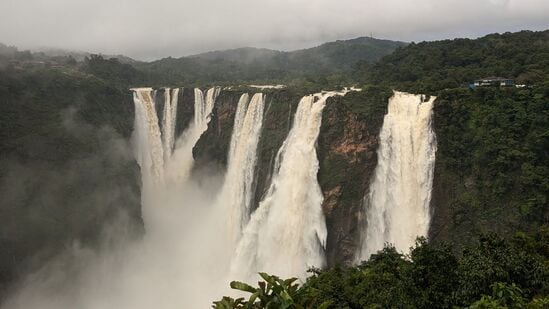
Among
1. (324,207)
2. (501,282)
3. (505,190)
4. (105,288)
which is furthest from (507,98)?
(105,288)

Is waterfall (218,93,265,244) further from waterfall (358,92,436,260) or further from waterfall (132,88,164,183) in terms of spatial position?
waterfall (358,92,436,260)

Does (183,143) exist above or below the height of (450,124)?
below

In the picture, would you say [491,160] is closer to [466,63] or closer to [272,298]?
[466,63]

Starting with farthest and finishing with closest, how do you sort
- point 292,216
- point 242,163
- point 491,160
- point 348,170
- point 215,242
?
point 242,163 → point 215,242 → point 292,216 → point 348,170 → point 491,160

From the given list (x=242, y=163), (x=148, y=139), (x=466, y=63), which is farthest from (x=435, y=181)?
(x=148, y=139)

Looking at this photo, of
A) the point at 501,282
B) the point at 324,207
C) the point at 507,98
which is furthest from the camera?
the point at 324,207

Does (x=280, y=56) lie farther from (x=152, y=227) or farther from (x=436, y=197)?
(x=436, y=197)
